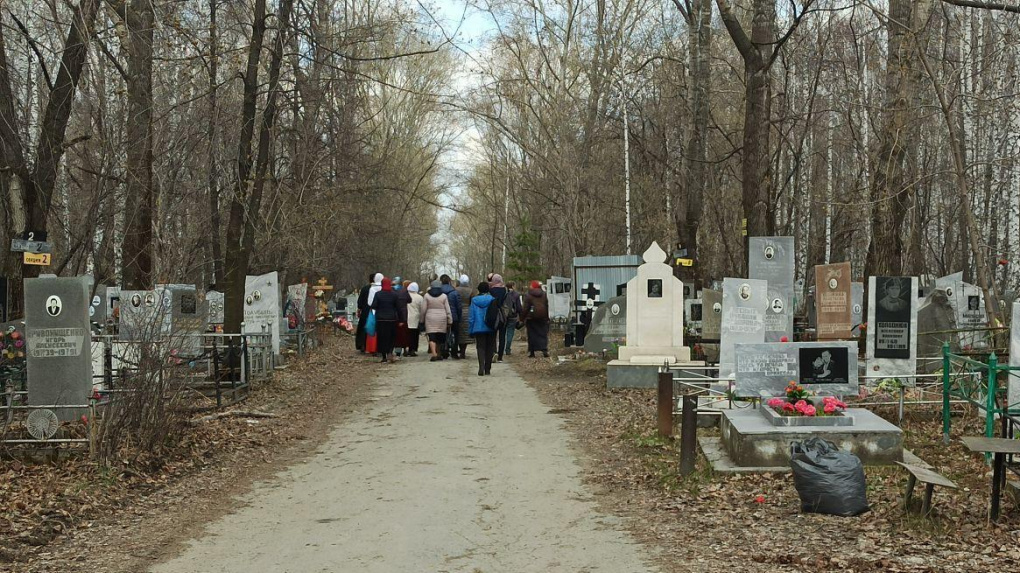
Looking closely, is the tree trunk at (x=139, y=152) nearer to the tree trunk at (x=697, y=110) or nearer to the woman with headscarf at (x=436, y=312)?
the woman with headscarf at (x=436, y=312)

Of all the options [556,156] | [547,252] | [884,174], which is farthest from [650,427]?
[547,252]

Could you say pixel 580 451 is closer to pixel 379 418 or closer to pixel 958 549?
pixel 379 418

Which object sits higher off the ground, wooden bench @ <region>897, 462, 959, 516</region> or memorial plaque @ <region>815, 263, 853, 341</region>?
memorial plaque @ <region>815, 263, 853, 341</region>

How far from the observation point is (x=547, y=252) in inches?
2210

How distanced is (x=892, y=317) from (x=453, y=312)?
1049cm

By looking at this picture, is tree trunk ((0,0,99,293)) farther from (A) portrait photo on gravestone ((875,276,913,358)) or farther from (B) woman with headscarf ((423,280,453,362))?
(A) portrait photo on gravestone ((875,276,913,358))

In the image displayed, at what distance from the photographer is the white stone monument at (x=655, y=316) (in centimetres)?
1758

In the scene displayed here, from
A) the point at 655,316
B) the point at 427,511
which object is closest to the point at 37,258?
the point at 427,511

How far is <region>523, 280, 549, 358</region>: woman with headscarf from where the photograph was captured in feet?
75.6

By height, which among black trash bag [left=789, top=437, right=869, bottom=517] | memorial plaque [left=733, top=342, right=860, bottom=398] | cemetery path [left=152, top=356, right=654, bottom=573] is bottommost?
cemetery path [left=152, top=356, right=654, bottom=573]

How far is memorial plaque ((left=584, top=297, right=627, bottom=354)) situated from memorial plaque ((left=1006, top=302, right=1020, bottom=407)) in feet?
38.5

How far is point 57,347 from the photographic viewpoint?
10719mm

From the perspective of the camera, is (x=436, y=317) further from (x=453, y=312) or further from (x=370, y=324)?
(x=370, y=324)

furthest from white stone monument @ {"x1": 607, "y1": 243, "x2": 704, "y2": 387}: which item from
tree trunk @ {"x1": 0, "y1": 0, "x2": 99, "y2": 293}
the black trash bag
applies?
the black trash bag
